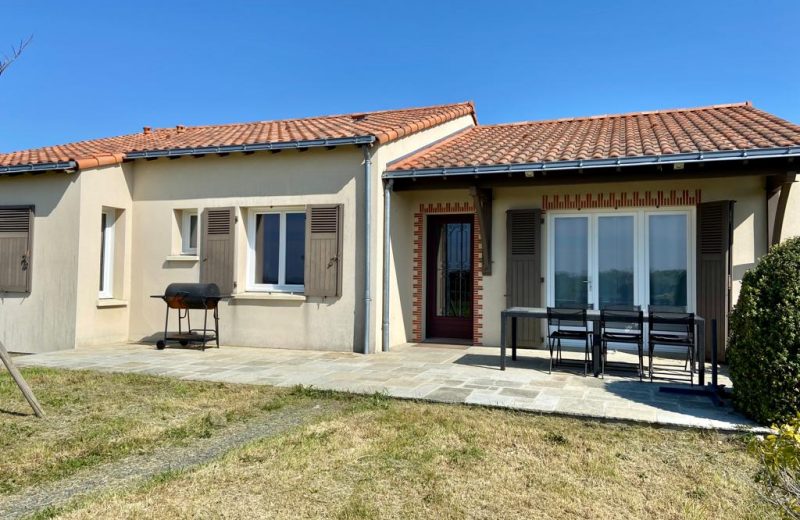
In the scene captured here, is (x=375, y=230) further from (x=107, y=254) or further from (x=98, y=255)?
(x=107, y=254)

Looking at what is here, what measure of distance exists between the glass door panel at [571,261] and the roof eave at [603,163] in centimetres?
149

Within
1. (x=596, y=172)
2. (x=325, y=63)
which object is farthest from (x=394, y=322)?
(x=325, y=63)

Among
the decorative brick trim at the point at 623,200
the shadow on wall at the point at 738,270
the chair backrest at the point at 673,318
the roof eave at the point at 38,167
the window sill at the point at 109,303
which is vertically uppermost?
the roof eave at the point at 38,167

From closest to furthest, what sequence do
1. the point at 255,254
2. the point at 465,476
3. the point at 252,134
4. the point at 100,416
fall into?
the point at 465,476
the point at 100,416
the point at 255,254
the point at 252,134

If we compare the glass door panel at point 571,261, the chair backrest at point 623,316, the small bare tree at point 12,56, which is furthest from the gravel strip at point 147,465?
the glass door panel at point 571,261

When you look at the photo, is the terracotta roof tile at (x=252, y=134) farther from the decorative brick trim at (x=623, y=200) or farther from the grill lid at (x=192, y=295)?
the decorative brick trim at (x=623, y=200)

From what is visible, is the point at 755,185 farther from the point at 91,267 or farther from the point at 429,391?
the point at 91,267

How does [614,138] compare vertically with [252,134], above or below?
below

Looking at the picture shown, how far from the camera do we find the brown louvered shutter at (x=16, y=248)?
9742mm

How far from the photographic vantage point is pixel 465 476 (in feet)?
11.9

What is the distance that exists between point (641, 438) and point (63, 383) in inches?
253

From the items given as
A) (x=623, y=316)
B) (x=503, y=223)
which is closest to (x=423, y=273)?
(x=503, y=223)

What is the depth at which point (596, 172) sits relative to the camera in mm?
8234

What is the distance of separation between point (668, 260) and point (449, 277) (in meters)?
3.85
